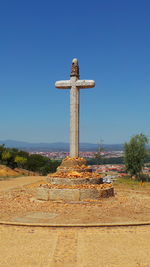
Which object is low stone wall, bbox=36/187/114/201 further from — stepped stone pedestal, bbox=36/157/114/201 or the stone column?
the stone column

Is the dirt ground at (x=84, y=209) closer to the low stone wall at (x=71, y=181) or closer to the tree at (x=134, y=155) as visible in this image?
the low stone wall at (x=71, y=181)

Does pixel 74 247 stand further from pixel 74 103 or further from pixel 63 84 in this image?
pixel 63 84

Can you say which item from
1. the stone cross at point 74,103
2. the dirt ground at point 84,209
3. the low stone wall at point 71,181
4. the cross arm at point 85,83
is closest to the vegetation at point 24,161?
the stone cross at point 74,103

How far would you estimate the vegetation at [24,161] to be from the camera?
47.8 meters

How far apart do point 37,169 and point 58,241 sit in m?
51.7

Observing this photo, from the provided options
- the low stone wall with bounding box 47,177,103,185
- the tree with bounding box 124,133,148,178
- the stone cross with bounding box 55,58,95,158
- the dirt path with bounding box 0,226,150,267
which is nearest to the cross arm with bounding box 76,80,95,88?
the stone cross with bounding box 55,58,95,158

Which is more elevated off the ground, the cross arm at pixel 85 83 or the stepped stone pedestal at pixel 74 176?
the cross arm at pixel 85 83

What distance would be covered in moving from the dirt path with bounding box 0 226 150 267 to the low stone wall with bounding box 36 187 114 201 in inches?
190

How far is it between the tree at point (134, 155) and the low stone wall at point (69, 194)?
65.8ft

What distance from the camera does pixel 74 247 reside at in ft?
21.4

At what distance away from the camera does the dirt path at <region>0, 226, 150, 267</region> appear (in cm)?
576

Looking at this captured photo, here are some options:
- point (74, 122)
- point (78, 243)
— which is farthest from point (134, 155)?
point (78, 243)

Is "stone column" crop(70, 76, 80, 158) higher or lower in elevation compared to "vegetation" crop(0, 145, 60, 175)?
higher

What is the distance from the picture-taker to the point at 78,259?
19.3ft
